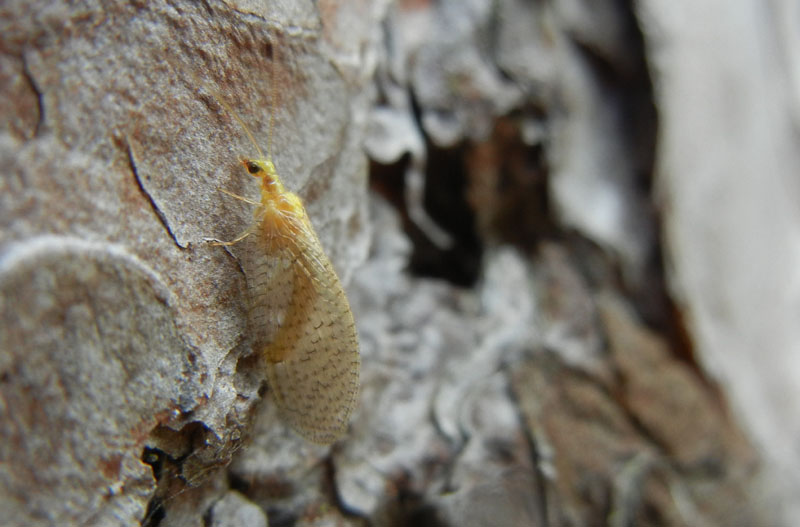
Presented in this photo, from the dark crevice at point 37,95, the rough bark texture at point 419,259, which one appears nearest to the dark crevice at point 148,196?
the rough bark texture at point 419,259

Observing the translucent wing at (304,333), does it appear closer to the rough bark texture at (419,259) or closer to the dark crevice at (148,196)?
the rough bark texture at (419,259)

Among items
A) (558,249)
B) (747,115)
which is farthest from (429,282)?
(747,115)

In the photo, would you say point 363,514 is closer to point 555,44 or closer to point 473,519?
point 473,519

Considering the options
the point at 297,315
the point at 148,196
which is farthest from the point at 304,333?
the point at 148,196

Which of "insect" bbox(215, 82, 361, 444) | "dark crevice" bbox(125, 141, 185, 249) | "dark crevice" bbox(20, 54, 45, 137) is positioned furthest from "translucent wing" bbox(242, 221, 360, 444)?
"dark crevice" bbox(20, 54, 45, 137)

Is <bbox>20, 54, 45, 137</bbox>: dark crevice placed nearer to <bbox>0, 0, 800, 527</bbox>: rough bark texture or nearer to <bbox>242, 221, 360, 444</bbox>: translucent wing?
<bbox>0, 0, 800, 527</bbox>: rough bark texture

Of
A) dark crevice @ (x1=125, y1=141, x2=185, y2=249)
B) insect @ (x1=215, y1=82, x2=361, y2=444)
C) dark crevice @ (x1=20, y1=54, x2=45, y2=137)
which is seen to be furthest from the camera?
insect @ (x1=215, y1=82, x2=361, y2=444)

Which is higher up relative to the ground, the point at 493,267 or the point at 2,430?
the point at 2,430
